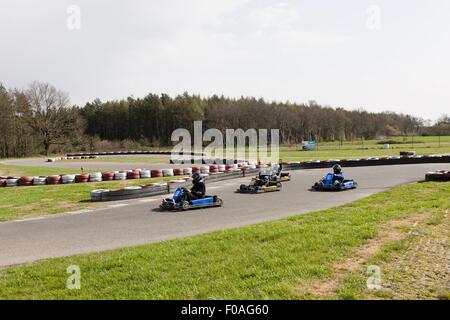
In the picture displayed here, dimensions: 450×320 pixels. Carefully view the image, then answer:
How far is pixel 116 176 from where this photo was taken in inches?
777

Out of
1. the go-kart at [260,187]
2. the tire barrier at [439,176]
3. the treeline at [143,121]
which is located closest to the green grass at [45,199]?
the go-kart at [260,187]

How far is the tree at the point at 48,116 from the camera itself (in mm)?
58250

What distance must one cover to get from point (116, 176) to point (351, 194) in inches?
431

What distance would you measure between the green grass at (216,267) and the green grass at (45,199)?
19.7 feet

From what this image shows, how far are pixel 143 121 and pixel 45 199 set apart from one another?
65591 mm

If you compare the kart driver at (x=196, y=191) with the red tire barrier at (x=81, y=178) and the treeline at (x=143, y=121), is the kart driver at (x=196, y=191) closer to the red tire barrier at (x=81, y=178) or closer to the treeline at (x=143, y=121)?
the red tire barrier at (x=81, y=178)

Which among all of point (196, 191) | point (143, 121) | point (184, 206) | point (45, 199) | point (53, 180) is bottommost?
point (45, 199)

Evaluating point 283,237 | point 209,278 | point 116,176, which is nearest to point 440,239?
point 283,237

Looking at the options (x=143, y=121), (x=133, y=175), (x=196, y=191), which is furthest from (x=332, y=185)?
(x=143, y=121)

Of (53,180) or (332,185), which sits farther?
(53,180)

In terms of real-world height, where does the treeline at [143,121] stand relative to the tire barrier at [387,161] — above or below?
above

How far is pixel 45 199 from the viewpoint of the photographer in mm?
14039

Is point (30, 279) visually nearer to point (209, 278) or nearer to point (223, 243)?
point (209, 278)

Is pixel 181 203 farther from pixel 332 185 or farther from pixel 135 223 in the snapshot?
pixel 332 185
